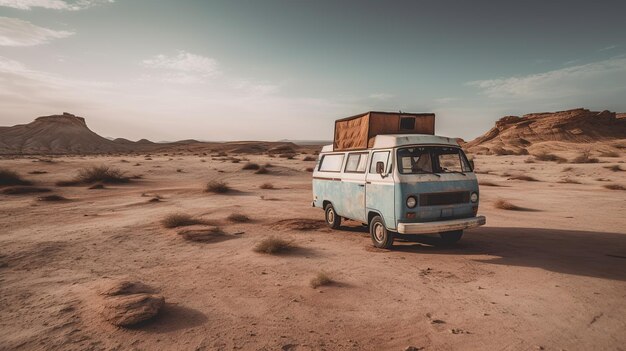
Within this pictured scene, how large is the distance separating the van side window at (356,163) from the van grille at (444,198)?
1.80 m

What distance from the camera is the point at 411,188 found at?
7055mm

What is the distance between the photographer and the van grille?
23.4 feet

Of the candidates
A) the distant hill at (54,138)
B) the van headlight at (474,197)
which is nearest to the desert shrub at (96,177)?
the van headlight at (474,197)

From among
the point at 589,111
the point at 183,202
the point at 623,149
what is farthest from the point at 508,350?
the point at 589,111

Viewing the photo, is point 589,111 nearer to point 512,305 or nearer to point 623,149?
point 623,149

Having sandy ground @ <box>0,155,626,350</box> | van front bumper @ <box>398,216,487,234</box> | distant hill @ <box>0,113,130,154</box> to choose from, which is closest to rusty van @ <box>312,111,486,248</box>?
van front bumper @ <box>398,216,487,234</box>

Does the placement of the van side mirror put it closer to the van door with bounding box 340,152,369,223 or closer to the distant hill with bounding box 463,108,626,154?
the van door with bounding box 340,152,369,223

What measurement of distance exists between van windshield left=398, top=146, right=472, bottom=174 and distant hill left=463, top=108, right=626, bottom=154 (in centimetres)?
4890

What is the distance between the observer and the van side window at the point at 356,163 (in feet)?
28.1

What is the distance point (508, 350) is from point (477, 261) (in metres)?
3.38

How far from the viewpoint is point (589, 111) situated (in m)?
62.6

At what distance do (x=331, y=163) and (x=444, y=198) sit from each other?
3769 mm

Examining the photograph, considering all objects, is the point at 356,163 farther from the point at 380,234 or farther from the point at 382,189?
the point at 380,234

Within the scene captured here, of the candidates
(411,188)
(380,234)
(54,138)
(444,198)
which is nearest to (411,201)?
(411,188)
